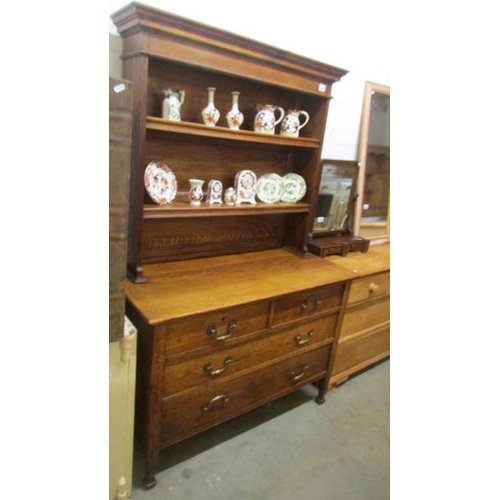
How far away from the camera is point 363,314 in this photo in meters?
2.04

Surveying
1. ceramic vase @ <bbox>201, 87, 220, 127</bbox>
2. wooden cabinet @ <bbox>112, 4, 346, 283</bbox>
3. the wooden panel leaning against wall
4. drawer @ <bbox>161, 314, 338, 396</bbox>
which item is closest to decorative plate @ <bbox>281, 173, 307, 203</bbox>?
wooden cabinet @ <bbox>112, 4, 346, 283</bbox>

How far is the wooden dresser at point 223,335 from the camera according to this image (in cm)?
125

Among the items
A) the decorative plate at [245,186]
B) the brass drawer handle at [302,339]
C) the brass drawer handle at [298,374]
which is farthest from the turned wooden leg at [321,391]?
the decorative plate at [245,186]

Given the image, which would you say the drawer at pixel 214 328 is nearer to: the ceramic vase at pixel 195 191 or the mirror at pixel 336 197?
the ceramic vase at pixel 195 191

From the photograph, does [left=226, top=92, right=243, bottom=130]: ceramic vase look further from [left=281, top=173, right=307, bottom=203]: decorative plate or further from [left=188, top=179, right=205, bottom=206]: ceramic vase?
[left=281, top=173, right=307, bottom=203]: decorative plate

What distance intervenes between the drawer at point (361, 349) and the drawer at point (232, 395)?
8.5 inches

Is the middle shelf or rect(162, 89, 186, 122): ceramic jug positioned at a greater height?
rect(162, 89, 186, 122): ceramic jug

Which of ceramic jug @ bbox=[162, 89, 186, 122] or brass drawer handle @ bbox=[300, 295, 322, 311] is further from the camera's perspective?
brass drawer handle @ bbox=[300, 295, 322, 311]

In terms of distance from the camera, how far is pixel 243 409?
157 centimetres

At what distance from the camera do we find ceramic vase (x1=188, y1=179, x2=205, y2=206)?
5.01ft

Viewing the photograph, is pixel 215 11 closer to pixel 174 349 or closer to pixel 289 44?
pixel 289 44

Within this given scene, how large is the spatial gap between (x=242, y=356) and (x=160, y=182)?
81cm

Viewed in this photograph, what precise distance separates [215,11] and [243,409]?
5.85ft
